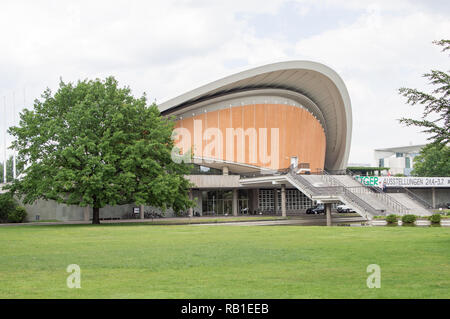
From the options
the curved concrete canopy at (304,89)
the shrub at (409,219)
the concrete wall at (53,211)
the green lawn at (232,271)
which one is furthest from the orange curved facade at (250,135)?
the green lawn at (232,271)

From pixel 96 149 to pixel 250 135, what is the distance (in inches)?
899

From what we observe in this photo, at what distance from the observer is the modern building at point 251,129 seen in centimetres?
4619

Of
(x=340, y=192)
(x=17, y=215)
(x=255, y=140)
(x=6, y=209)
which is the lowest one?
(x=17, y=215)

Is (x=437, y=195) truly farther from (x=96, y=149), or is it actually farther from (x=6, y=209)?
(x=6, y=209)

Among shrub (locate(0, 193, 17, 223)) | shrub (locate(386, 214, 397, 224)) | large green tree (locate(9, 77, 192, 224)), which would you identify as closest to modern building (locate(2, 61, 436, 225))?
shrub (locate(0, 193, 17, 223))

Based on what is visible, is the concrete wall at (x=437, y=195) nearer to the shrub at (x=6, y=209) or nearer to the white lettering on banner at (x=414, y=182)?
the white lettering on banner at (x=414, y=182)

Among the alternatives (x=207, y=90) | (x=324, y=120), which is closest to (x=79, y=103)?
(x=207, y=90)

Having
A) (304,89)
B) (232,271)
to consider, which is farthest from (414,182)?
(232,271)

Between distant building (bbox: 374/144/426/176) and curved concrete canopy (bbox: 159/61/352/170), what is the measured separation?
4249cm

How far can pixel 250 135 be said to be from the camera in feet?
163

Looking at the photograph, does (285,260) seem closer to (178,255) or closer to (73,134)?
(178,255)

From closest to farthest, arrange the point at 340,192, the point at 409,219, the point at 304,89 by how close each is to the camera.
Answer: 1. the point at 409,219
2. the point at 340,192
3. the point at 304,89

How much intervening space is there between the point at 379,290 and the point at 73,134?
2648 cm

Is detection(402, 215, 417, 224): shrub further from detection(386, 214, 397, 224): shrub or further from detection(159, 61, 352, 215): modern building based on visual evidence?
detection(159, 61, 352, 215): modern building
